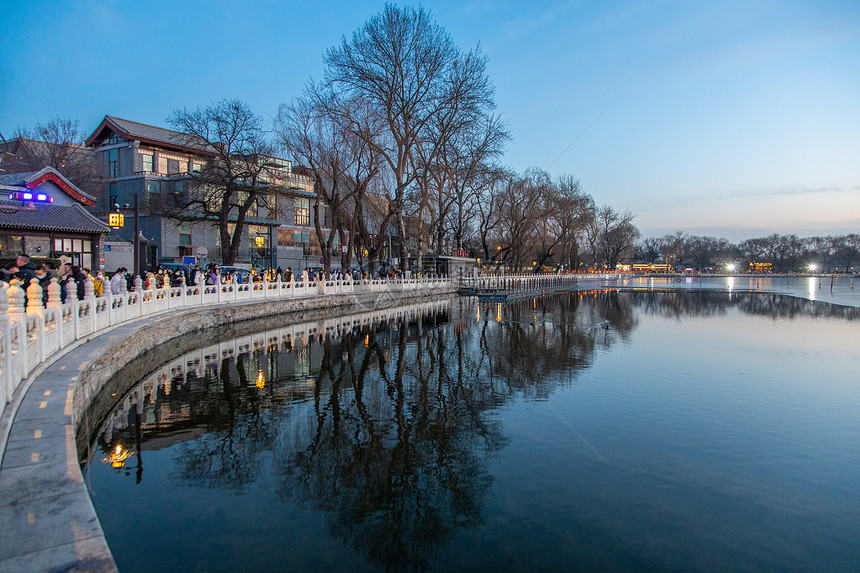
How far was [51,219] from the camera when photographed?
22469mm

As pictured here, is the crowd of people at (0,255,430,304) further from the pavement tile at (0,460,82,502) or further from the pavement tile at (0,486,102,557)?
the pavement tile at (0,486,102,557)

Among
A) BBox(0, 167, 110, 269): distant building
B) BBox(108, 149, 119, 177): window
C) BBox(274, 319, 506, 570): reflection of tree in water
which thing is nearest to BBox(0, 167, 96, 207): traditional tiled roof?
BBox(0, 167, 110, 269): distant building

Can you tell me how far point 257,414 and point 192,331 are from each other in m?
9.01

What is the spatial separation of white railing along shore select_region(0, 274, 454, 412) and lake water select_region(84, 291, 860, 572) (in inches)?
57.2

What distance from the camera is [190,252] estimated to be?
39.2 metres

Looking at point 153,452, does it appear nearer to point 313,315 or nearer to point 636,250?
point 313,315

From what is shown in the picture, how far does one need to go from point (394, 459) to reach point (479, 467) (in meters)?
1.13

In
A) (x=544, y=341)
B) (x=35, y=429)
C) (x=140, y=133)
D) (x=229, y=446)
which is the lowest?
(x=229, y=446)

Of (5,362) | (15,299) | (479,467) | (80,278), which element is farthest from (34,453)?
(80,278)

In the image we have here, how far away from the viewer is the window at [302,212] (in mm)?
48256

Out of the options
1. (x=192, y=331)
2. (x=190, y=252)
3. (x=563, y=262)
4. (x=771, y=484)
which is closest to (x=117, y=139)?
(x=190, y=252)

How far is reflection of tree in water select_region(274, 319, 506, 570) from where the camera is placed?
5.61 meters

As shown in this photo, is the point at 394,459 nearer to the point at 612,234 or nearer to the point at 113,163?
the point at 113,163

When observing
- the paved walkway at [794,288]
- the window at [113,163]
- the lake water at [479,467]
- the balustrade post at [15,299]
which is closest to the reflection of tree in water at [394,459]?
the lake water at [479,467]
